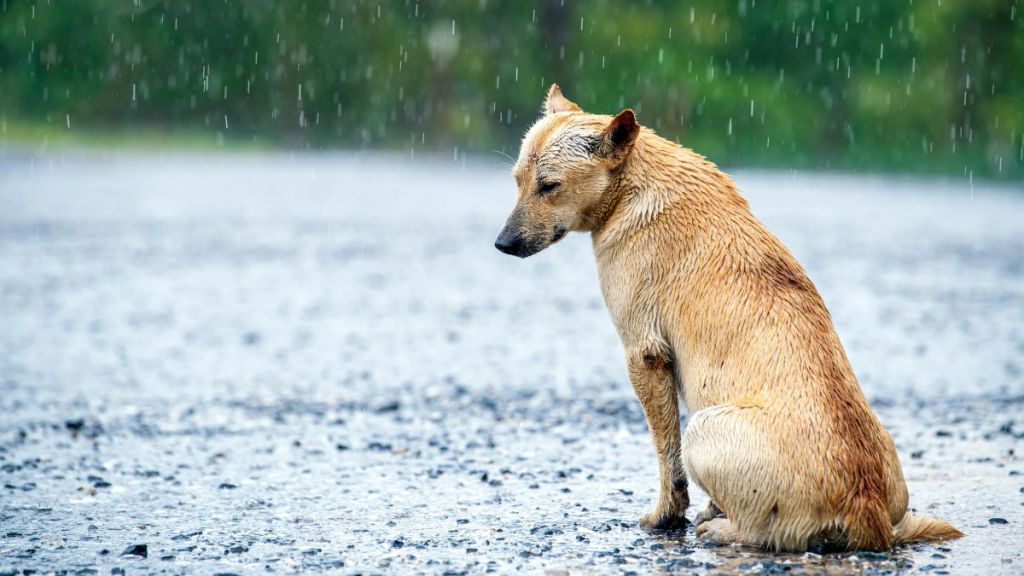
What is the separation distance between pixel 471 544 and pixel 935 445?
376cm

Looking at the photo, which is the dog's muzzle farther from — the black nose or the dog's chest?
the dog's chest

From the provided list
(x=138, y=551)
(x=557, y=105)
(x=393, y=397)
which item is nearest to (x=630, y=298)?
(x=557, y=105)

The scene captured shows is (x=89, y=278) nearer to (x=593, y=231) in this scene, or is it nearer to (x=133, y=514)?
Answer: (x=133, y=514)

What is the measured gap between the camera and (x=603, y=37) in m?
52.9

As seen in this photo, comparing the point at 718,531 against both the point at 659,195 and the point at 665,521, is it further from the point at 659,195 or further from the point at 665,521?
the point at 659,195

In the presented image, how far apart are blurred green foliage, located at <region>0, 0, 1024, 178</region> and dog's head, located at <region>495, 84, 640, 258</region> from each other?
34587 mm

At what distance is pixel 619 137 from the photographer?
6059 mm

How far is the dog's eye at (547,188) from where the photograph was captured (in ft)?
20.3

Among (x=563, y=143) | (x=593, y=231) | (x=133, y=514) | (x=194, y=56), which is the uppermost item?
(x=194, y=56)

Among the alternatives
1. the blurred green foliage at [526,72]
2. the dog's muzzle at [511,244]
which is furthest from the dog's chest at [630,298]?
the blurred green foliage at [526,72]

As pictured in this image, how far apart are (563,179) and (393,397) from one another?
14.0 feet

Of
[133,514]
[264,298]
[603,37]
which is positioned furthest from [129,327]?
[603,37]

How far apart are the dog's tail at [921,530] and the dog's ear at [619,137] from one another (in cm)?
215

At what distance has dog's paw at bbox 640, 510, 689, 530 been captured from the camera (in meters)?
6.11
